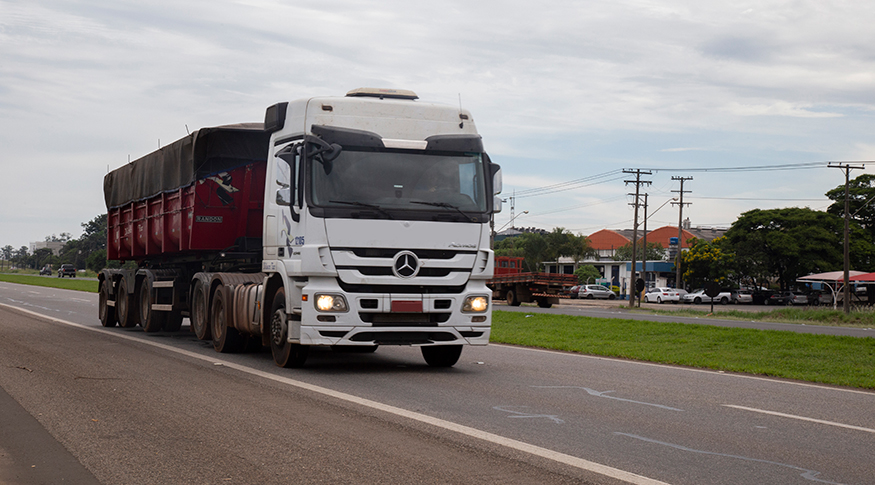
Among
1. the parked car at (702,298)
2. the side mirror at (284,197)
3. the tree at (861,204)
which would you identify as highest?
the tree at (861,204)

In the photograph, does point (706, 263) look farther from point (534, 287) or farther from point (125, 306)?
point (125, 306)

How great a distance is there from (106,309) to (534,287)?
91.8 feet

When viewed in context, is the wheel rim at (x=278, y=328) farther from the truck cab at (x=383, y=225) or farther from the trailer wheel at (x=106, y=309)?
the trailer wheel at (x=106, y=309)

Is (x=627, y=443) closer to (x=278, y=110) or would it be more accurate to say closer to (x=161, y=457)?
(x=161, y=457)

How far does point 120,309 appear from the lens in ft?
65.8

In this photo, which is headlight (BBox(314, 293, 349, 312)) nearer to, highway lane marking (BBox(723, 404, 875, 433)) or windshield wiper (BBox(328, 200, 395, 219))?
windshield wiper (BBox(328, 200, 395, 219))

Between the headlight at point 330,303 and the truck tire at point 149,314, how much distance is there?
8.63m

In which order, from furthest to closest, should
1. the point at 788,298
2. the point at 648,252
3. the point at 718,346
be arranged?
1. the point at 648,252
2. the point at 788,298
3. the point at 718,346

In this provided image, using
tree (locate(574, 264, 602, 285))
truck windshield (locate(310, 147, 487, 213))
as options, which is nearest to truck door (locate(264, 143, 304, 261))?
truck windshield (locate(310, 147, 487, 213))

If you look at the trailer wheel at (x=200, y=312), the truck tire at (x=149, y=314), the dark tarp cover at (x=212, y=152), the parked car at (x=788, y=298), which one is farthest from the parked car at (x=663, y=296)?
the dark tarp cover at (x=212, y=152)

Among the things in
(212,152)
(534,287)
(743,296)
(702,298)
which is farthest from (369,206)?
(702,298)

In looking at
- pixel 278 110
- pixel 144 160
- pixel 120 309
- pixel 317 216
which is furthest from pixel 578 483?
pixel 120 309

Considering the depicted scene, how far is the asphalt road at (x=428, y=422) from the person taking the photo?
5805 millimetres

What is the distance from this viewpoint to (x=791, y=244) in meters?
66.1
